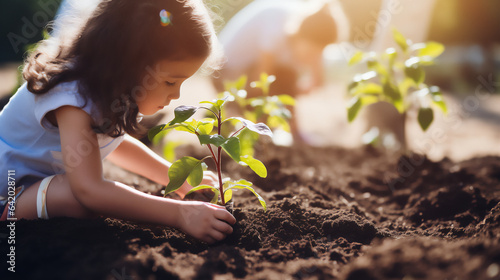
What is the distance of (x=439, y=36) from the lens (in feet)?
23.0

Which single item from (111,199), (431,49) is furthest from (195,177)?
(431,49)

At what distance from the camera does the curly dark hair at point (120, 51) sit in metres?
1.52

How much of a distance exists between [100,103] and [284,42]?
2.39m

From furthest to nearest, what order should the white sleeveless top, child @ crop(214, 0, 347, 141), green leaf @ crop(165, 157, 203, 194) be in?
child @ crop(214, 0, 347, 141) < the white sleeveless top < green leaf @ crop(165, 157, 203, 194)

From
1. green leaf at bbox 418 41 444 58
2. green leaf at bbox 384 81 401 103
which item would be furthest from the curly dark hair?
green leaf at bbox 418 41 444 58

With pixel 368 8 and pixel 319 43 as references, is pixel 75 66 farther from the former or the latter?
pixel 368 8

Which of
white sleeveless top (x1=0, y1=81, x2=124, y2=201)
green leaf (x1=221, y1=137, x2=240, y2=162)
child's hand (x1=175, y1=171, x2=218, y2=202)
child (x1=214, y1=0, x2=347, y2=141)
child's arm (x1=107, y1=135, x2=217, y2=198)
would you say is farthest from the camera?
child (x1=214, y1=0, x2=347, y2=141)

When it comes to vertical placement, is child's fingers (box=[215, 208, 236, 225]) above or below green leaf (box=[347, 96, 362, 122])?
below

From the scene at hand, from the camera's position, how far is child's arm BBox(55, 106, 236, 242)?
55.7 inches

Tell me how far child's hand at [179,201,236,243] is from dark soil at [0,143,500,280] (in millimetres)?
39

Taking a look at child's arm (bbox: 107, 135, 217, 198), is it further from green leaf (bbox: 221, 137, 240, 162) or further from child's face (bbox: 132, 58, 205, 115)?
green leaf (bbox: 221, 137, 240, 162)

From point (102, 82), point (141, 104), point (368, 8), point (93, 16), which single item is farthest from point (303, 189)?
point (368, 8)

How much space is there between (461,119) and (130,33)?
11.6ft

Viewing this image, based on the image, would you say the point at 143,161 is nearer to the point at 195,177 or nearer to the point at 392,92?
the point at 195,177
